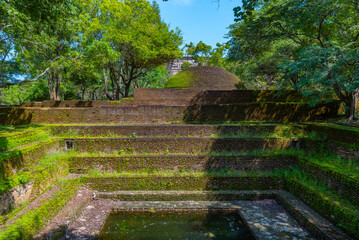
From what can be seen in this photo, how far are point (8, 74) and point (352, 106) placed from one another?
94.1 ft

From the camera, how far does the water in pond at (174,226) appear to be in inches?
170

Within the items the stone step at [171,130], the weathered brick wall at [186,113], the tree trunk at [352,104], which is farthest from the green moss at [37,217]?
the tree trunk at [352,104]

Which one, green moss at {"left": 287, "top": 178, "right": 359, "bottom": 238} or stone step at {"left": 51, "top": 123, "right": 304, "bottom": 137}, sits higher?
stone step at {"left": 51, "top": 123, "right": 304, "bottom": 137}

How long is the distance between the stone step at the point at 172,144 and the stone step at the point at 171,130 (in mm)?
588

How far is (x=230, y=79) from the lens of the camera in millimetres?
13344

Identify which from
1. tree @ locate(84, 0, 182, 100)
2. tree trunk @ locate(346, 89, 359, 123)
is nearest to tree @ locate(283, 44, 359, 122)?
tree trunk @ locate(346, 89, 359, 123)

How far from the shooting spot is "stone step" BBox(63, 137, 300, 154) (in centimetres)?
677

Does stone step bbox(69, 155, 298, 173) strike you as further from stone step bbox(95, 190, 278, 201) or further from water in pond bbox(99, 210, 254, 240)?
water in pond bbox(99, 210, 254, 240)

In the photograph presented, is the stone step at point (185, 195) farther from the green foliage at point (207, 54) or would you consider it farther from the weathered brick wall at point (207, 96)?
the green foliage at point (207, 54)

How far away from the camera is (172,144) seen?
685cm

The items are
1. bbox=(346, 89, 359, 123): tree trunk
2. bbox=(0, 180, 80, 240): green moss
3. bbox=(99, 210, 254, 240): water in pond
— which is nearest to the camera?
bbox=(0, 180, 80, 240): green moss

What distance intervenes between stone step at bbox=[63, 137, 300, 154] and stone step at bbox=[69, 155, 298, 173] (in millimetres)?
456

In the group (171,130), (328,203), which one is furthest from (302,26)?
(328,203)

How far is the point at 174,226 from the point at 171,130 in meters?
3.50
